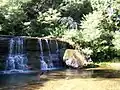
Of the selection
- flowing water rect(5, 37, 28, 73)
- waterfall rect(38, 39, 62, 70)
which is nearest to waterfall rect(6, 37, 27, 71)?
flowing water rect(5, 37, 28, 73)

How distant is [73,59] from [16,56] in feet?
15.7

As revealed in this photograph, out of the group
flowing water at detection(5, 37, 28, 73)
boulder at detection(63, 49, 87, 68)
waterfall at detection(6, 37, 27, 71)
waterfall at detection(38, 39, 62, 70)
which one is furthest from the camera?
boulder at detection(63, 49, 87, 68)

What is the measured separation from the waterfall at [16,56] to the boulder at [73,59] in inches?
A: 141

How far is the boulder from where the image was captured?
2453cm

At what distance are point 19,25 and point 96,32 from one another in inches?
303

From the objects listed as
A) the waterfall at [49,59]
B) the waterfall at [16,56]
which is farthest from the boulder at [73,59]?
the waterfall at [16,56]

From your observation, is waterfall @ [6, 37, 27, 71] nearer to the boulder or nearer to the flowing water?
the flowing water

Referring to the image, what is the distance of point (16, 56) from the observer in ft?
78.2

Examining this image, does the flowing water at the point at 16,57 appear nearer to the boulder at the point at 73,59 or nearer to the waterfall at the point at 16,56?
the waterfall at the point at 16,56

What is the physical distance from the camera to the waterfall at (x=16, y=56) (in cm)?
2291

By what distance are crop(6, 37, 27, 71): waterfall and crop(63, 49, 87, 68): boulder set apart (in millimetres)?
3571

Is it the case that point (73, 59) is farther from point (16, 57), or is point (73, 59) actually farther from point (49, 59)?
point (16, 57)

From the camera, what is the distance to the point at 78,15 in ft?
118

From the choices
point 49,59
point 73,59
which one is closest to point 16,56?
point 49,59
